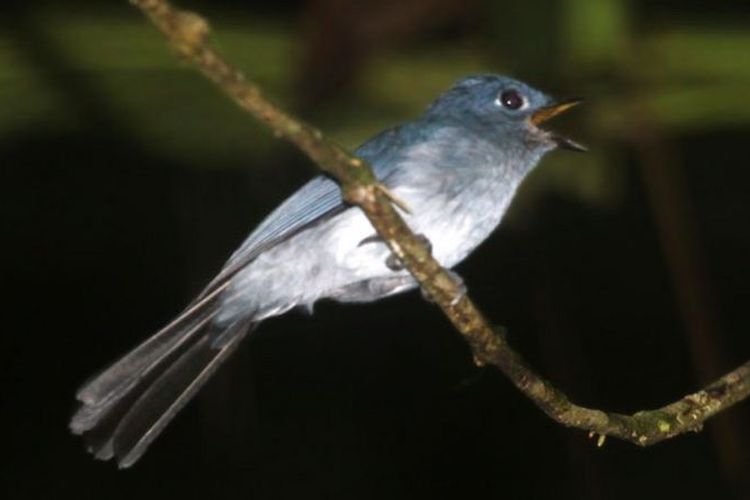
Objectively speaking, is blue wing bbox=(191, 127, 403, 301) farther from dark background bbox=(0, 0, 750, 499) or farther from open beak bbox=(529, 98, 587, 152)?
open beak bbox=(529, 98, 587, 152)

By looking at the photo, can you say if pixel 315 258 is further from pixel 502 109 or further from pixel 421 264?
pixel 421 264

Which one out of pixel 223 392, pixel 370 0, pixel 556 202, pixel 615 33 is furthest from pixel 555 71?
pixel 223 392

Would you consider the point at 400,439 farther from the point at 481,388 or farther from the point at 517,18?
the point at 517,18

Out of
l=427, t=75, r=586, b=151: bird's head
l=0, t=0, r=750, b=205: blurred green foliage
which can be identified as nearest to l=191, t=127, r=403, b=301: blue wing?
l=0, t=0, r=750, b=205: blurred green foliage

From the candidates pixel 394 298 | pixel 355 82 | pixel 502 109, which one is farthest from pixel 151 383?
pixel 394 298

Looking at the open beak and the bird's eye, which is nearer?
the open beak

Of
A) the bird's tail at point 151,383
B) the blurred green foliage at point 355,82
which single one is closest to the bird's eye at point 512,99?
the blurred green foliage at point 355,82
